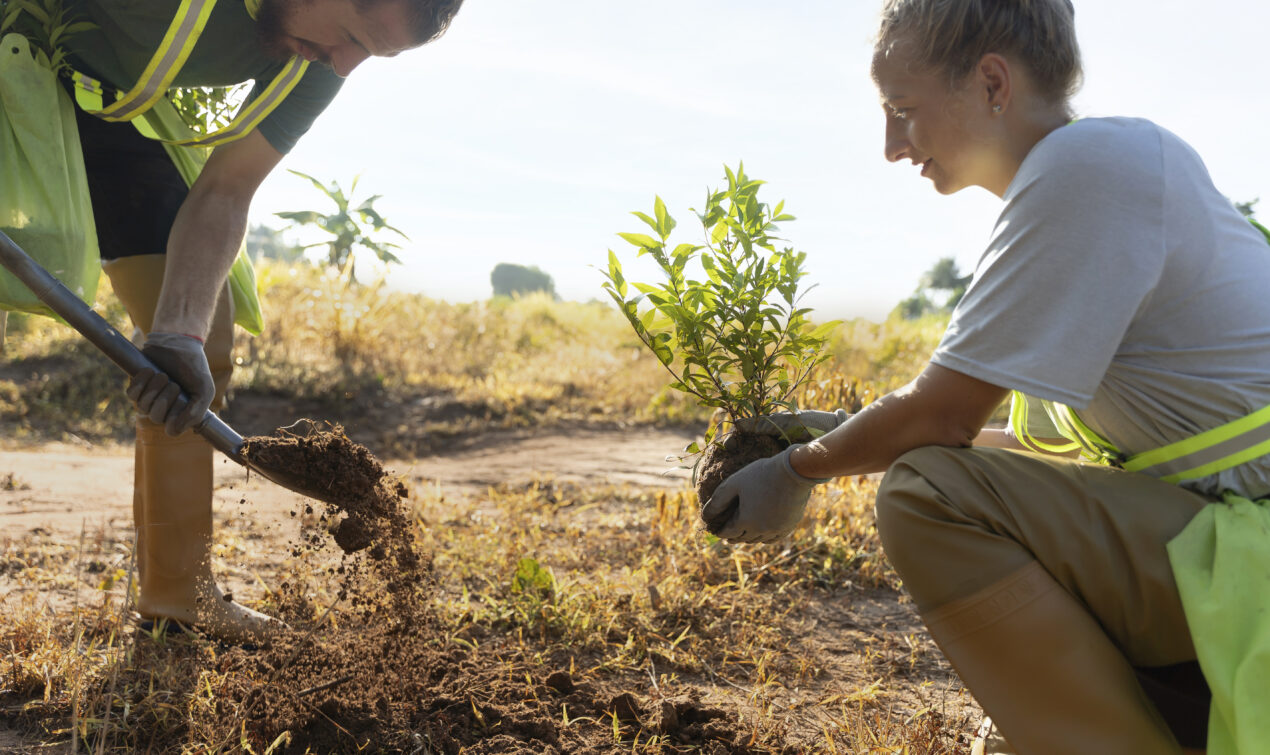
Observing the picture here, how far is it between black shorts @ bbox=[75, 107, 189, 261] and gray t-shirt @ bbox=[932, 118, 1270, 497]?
2.17 metres

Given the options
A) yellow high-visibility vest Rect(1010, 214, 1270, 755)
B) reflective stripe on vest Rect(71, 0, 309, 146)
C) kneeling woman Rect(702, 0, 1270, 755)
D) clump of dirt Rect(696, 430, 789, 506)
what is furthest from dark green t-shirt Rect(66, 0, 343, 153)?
yellow high-visibility vest Rect(1010, 214, 1270, 755)

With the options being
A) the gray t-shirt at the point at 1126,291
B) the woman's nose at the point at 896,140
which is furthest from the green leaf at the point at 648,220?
the gray t-shirt at the point at 1126,291

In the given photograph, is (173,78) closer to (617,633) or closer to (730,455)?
(730,455)

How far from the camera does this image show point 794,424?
2172 mm

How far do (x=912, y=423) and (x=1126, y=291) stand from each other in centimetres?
42

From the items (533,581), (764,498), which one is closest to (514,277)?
(533,581)

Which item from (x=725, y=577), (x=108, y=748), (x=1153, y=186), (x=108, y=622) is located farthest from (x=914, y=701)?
(x=108, y=622)

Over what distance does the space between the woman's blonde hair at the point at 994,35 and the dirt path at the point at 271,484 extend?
6.08ft

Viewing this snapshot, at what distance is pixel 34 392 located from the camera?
637cm

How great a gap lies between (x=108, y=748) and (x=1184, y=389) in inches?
93.0

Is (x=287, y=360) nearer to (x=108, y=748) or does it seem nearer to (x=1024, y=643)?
(x=108, y=748)

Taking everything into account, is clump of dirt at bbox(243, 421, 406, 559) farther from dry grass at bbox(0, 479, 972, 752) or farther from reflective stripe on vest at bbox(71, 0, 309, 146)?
reflective stripe on vest at bbox(71, 0, 309, 146)

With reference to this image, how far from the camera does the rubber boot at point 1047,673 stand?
1.35 metres

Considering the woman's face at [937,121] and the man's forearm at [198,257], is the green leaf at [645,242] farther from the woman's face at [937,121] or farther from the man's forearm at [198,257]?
the man's forearm at [198,257]
